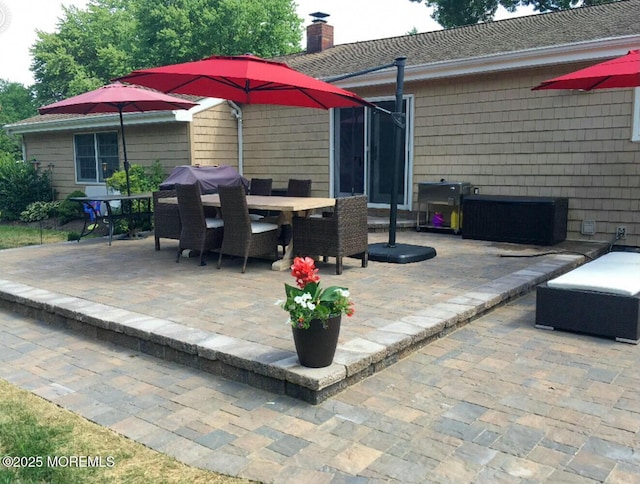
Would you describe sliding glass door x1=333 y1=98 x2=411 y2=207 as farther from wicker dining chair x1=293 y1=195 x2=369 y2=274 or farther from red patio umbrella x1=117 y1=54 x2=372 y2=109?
wicker dining chair x1=293 y1=195 x2=369 y2=274

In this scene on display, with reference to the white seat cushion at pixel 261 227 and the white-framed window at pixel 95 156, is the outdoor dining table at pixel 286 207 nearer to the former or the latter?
the white seat cushion at pixel 261 227

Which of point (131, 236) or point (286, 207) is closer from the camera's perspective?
Result: point (286, 207)

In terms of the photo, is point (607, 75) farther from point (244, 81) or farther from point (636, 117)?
point (244, 81)

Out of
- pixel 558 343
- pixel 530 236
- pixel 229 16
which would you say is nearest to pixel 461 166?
pixel 530 236

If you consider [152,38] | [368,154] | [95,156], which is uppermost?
[152,38]

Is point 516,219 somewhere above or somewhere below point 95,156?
below

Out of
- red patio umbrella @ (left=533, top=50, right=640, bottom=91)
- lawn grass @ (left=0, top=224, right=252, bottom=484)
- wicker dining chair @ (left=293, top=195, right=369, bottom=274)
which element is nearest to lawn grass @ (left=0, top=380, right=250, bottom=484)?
lawn grass @ (left=0, top=224, right=252, bottom=484)

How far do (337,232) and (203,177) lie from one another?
13.5 feet

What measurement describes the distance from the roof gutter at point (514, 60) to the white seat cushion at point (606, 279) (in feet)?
11.1

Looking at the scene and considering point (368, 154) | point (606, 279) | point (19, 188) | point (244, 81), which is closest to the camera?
A: point (606, 279)

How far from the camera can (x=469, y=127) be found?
8.39 meters

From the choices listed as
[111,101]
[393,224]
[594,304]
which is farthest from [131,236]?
[594,304]

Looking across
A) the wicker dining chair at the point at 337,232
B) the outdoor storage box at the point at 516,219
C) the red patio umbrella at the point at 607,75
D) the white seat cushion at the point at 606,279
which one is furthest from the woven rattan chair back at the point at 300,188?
the white seat cushion at the point at 606,279

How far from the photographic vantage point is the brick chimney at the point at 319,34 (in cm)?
1309
